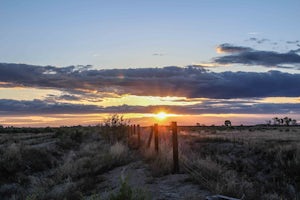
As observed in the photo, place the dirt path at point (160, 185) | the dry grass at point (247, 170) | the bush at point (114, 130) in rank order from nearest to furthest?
the dirt path at point (160, 185) < the dry grass at point (247, 170) < the bush at point (114, 130)

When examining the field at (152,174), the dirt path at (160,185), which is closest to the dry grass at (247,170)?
the field at (152,174)

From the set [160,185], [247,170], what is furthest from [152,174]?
[247,170]

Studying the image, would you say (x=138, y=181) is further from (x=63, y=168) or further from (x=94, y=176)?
(x=63, y=168)

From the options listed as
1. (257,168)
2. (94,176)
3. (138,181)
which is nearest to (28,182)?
(94,176)

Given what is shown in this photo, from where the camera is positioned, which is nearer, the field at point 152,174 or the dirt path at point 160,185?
the dirt path at point 160,185

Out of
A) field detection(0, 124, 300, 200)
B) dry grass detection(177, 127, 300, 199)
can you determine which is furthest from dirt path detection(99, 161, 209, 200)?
dry grass detection(177, 127, 300, 199)

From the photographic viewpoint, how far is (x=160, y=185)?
44.2ft

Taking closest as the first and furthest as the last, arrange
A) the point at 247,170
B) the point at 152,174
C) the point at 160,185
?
the point at 160,185 → the point at 152,174 → the point at 247,170

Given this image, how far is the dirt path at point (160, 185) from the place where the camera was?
11672mm

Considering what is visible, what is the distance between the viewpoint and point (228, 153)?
27.7 metres

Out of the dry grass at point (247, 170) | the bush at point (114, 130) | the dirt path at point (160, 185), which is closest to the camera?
the dirt path at point (160, 185)

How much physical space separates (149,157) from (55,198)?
5.98 metres

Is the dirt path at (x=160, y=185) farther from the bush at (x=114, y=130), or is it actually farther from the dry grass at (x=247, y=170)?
the bush at (x=114, y=130)

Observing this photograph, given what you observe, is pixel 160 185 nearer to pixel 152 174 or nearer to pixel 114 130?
pixel 152 174
